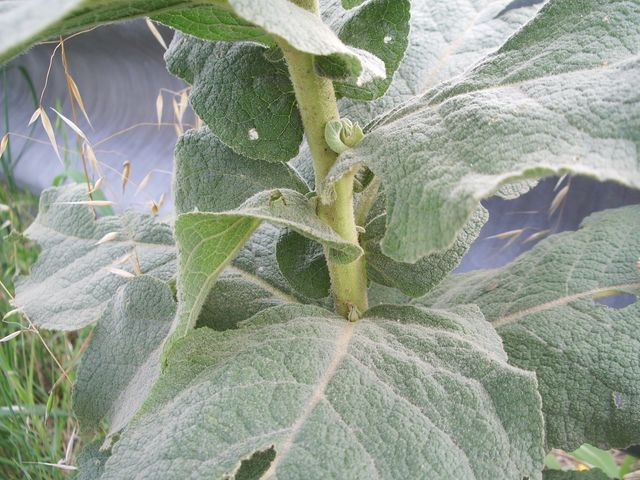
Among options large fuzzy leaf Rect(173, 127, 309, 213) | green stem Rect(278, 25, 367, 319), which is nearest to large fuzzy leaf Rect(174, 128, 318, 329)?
large fuzzy leaf Rect(173, 127, 309, 213)

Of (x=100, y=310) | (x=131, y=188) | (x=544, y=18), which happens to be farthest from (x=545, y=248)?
(x=131, y=188)

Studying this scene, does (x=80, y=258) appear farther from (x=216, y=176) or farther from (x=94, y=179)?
(x=94, y=179)

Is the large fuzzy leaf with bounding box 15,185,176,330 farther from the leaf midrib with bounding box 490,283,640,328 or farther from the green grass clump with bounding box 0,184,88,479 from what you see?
the leaf midrib with bounding box 490,283,640,328

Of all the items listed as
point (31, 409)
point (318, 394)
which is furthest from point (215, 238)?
point (31, 409)

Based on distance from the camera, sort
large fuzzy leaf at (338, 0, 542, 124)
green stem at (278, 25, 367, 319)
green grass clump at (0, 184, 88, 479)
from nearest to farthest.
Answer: green stem at (278, 25, 367, 319) → large fuzzy leaf at (338, 0, 542, 124) → green grass clump at (0, 184, 88, 479)

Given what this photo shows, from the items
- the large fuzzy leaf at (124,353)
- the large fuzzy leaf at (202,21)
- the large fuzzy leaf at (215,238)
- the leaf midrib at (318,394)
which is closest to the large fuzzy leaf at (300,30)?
the large fuzzy leaf at (202,21)
